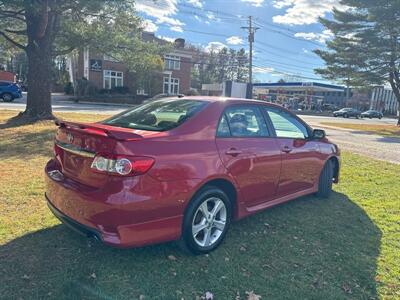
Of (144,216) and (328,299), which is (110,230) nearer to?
(144,216)

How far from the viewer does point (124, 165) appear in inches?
119

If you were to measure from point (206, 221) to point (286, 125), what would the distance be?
202 cm

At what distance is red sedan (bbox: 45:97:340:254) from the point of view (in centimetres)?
304

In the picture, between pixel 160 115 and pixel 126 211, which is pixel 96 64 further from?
pixel 126 211

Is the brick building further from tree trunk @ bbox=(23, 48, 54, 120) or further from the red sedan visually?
the red sedan

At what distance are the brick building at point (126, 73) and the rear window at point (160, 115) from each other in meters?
36.9

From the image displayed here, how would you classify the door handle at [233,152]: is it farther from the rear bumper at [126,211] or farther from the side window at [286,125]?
the side window at [286,125]

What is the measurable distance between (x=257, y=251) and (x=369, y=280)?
110 centimetres

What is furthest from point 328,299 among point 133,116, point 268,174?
point 133,116

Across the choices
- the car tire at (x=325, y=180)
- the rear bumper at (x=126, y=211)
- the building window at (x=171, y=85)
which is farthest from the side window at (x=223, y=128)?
the building window at (x=171, y=85)

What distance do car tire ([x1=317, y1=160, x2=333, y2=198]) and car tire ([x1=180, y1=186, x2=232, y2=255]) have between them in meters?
2.44

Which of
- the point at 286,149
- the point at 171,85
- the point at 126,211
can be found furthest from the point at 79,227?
the point at 171,85

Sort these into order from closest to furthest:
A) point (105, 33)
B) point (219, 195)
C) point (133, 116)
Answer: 1. point (219, 195)
2. point (133, 116)
3. point (105, 33)

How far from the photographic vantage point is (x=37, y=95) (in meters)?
13.1
